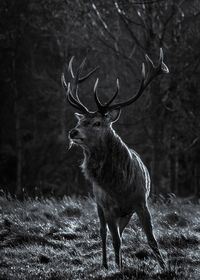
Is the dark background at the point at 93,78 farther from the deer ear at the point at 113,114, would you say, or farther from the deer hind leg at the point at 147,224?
the deer hind leg at the point at 147,224

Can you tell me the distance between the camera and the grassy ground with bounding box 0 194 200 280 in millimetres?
7715

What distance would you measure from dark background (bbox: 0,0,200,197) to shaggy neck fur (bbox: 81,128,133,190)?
288cm

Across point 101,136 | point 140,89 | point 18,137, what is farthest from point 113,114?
point 18,137

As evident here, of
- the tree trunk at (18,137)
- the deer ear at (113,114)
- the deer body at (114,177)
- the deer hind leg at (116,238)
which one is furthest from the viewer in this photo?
the tree trunk at (18,137)

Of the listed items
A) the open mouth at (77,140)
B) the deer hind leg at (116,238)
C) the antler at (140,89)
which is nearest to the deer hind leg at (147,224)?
the deer hind leg at (116,238)

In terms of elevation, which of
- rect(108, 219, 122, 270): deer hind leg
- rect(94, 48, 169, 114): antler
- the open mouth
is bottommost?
rect(108, 219, 122, 270): deer hind leg

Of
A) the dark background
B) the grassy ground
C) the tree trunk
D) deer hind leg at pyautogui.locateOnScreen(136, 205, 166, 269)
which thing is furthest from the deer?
the tree trunk

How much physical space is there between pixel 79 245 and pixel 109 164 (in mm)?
1628

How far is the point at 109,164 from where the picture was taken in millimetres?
8586

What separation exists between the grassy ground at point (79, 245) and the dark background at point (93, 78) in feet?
6.90

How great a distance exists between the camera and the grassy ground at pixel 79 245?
25.3 ft

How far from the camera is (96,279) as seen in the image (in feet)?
24.2

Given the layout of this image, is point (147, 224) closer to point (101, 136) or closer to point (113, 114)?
point (101, 136)

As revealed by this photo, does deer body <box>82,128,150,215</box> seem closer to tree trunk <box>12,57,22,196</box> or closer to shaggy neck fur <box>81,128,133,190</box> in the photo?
shaggy neck fur <box>81,128,133,190</box>
